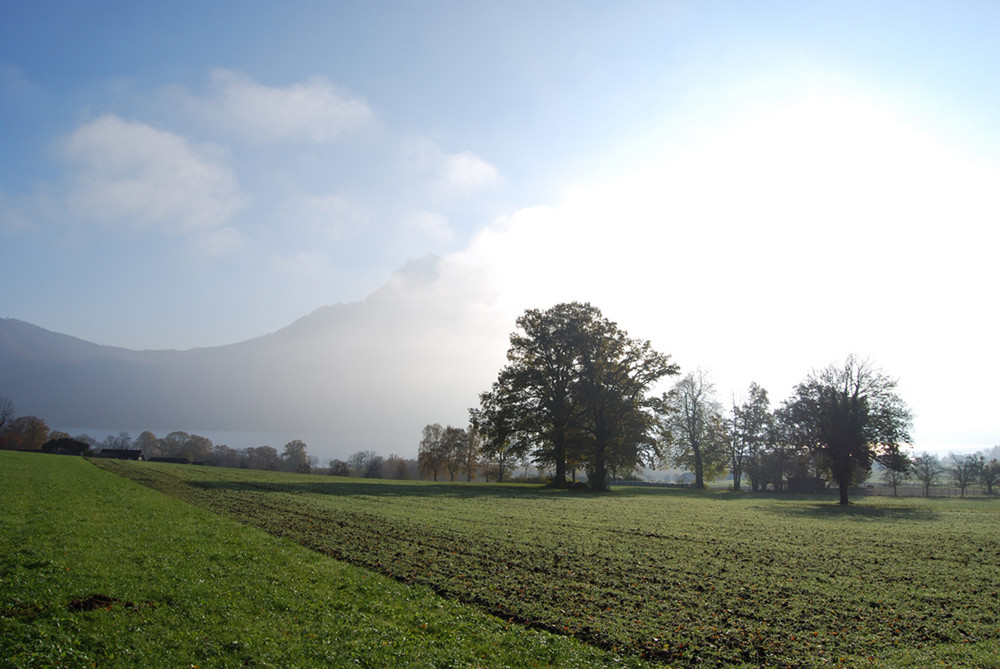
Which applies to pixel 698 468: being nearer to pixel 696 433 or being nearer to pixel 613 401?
pixel 696 433

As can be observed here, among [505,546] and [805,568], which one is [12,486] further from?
[805,568]

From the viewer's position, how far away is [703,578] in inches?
502

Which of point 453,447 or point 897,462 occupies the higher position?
point 897,462

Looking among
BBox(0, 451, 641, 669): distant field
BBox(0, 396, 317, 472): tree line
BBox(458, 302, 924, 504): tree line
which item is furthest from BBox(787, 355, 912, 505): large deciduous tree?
BBox(0, 396, 317, 472): tree line

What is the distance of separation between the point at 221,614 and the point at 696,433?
7515 centimetres

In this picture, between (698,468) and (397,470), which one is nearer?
(698,468)

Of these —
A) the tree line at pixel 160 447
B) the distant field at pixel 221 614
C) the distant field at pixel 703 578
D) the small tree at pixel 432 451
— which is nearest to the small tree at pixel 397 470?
the small tree at pixel 432 451

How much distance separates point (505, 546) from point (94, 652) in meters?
10.9

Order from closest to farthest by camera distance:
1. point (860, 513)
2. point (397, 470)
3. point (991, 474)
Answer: point (860, 513), point (991, 474), point (397, 470)

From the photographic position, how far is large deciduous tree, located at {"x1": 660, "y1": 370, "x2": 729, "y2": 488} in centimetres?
7494

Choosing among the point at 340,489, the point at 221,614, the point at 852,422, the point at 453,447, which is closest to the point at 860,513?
the point at 852,422

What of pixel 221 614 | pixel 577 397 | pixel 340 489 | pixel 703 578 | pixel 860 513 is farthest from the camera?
pixel 577 397

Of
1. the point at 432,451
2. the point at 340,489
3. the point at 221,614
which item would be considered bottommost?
the point at 432,451

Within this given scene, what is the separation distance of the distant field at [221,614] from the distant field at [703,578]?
1104mm
